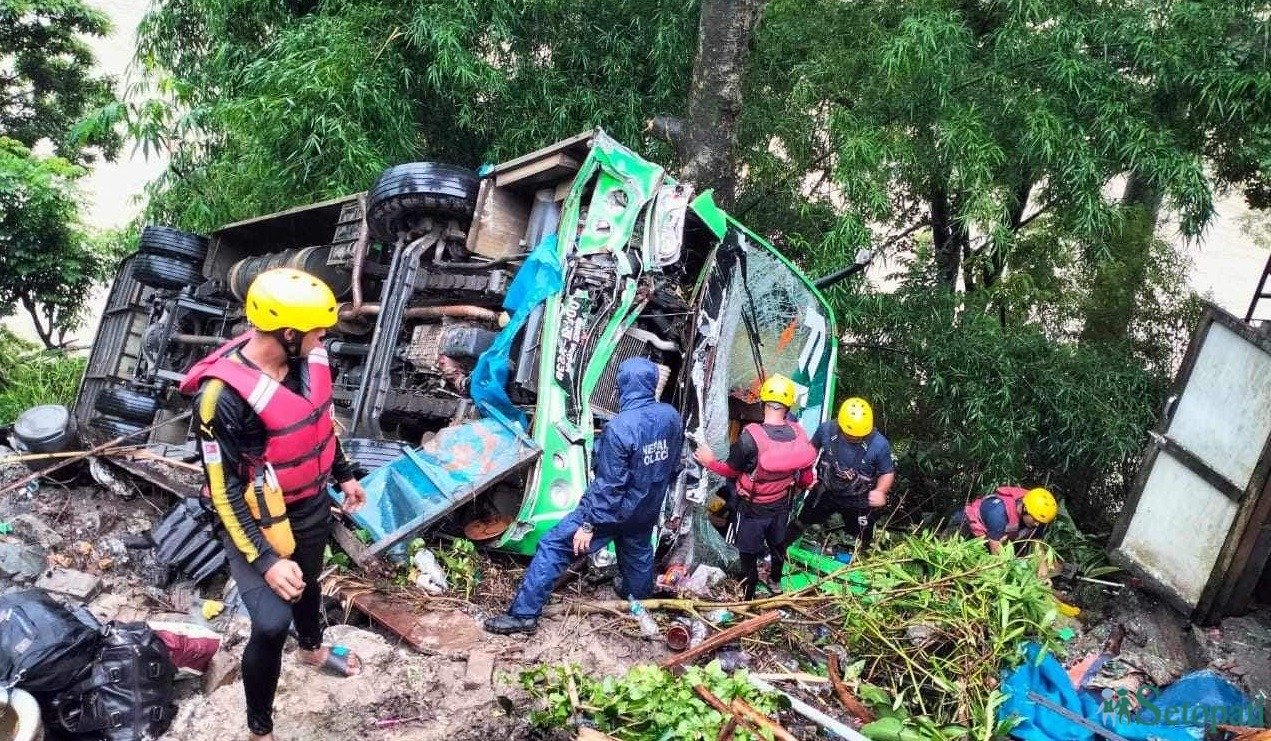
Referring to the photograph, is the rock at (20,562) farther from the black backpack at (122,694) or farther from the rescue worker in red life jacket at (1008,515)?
the rescue worker in red life jacket at (1008,515)

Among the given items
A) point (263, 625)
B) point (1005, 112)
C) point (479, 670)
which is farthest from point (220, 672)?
point (1005, 112)

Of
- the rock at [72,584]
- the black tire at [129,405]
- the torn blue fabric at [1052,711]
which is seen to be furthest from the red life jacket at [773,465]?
the black tire at [129,405]

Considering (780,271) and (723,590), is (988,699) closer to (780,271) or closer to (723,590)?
(723,590)

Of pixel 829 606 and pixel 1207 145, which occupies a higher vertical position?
pixel 1207 145

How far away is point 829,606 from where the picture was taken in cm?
464

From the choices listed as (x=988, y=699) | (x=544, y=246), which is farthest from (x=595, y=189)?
(x=988, y=699)

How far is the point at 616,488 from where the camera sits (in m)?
4.28

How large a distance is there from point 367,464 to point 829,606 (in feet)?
8.53

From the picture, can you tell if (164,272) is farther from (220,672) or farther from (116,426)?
(220,672)

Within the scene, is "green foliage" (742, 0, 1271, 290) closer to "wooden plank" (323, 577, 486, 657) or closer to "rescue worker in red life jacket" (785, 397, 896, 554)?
"rescue worker in red life jacket" (785, 397, 896, 554)

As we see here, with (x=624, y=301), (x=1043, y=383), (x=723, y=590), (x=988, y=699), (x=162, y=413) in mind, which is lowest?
(x=162, y=413)

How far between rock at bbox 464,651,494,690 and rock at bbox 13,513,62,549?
2412 mm

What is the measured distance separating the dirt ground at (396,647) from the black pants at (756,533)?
857 mm

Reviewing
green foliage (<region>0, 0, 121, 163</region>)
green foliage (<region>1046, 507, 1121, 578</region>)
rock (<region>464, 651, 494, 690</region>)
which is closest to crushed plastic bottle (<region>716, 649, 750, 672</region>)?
rock (<region>464, 651, 494, 690</region>)
